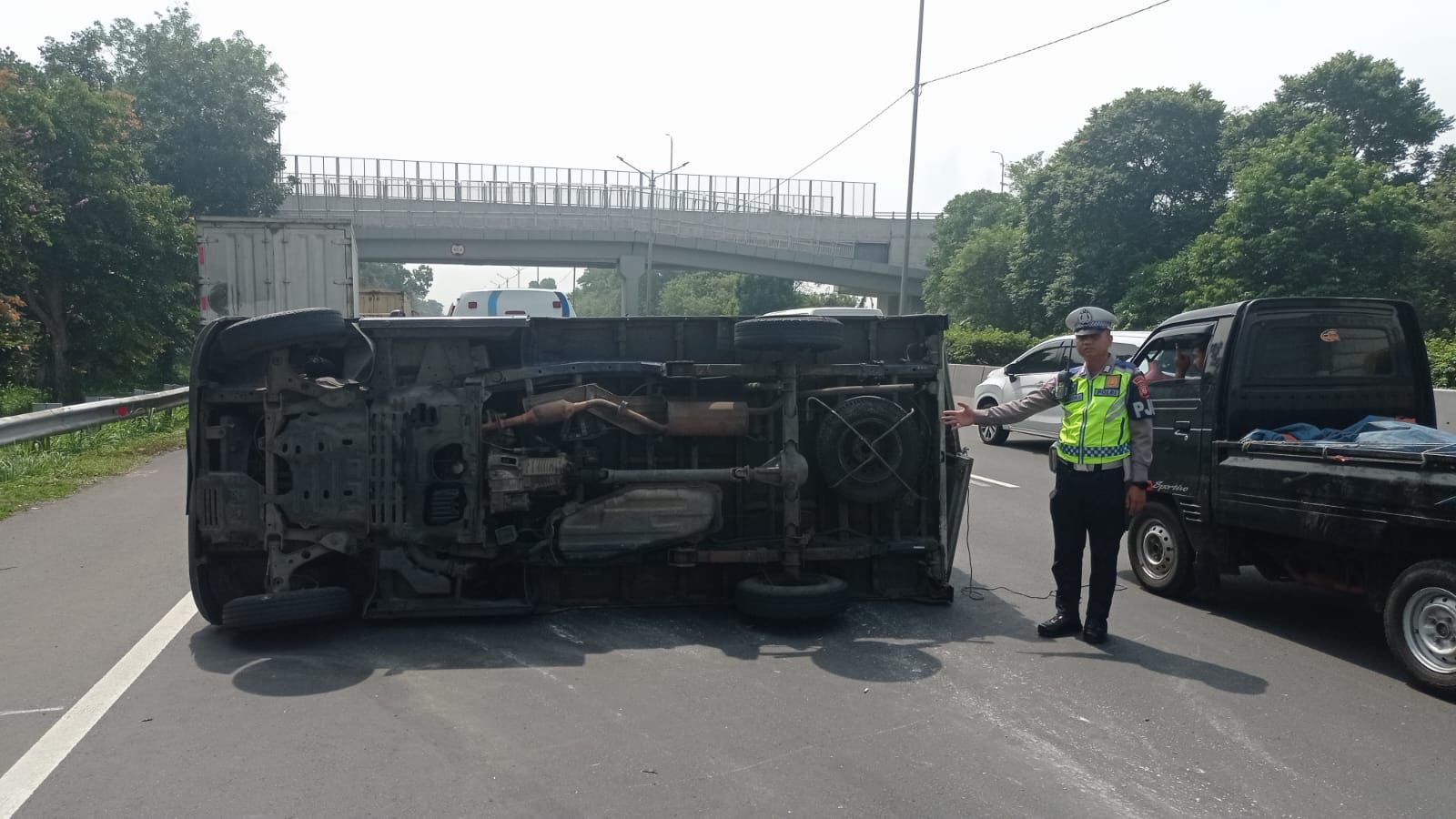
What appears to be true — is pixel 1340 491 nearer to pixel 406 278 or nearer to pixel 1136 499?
pixel 1136 499

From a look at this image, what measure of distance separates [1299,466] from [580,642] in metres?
3.88

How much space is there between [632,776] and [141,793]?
1.75 metres

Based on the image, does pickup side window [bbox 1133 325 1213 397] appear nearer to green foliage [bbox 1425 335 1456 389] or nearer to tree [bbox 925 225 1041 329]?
green foliage [bbox 1425 335 1456 389]

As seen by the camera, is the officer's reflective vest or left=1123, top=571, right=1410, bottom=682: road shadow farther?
the officer's reflective vest

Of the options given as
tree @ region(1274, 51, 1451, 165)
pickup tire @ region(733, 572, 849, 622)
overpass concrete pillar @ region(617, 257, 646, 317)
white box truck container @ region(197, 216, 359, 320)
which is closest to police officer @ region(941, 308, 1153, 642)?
pickup tire @ region(733, 572, 849, 622)

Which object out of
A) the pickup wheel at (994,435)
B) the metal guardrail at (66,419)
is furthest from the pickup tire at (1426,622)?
the pickup wheel at (994,435)

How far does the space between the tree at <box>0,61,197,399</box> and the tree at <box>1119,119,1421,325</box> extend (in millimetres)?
→ 27287

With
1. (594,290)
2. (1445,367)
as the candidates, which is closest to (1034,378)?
(1445,367)

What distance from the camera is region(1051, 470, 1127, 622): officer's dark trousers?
5.78 m

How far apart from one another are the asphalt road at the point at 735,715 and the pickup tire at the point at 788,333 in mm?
1602

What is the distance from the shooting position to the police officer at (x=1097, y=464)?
19.0 ft

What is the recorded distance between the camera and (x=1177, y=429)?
6.61m

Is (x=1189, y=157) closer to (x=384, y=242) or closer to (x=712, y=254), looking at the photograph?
(x=712, y=254)

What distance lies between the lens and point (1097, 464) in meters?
5.82
